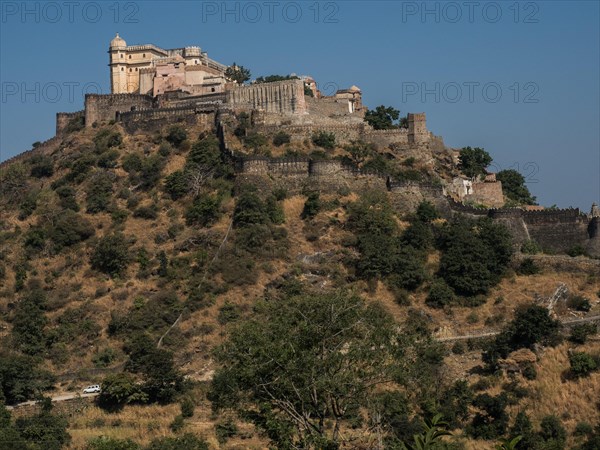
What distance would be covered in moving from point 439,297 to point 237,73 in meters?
35.6

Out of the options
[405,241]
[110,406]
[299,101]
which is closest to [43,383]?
[110,406]

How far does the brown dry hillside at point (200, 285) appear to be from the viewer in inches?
1965

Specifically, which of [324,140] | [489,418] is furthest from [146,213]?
[489,418]

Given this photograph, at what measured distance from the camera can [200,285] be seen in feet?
189

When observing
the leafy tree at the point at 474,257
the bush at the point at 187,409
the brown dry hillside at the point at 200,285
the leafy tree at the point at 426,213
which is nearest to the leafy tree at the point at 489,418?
the brown dry hillside at the point at 200,285

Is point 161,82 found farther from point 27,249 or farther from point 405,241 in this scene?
point 405,241

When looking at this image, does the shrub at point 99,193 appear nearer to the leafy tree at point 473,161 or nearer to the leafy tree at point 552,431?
the leafy tree at point 473,161

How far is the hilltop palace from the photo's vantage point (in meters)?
62.7

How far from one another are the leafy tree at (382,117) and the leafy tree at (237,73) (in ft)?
41.3

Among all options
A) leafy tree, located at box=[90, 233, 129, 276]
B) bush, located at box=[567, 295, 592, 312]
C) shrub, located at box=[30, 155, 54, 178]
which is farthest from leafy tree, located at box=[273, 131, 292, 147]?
bush, located at box=[567, 295, 592, 312]

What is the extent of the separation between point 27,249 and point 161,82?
705 inches

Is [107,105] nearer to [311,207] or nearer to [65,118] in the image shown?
[65,118]

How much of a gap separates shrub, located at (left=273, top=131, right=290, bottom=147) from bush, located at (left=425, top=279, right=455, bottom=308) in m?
14.4

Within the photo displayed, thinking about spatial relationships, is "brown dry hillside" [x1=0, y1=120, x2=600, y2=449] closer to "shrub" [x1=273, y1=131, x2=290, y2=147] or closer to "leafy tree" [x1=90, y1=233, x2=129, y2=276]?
"leafy tree" [x1=90, y1=233, x2=129, y2=276]
